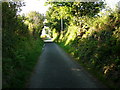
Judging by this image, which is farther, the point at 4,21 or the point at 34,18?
the point at 34,18

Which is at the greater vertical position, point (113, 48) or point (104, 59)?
point (113, 48)

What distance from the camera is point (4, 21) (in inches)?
421

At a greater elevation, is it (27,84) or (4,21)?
(4,21)

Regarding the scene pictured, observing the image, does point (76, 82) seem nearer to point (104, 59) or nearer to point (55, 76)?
point (55, 76)

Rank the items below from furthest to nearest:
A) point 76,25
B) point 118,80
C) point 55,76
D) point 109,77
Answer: point 76,25 → point 55,76 → point 109,77 → point 118,80

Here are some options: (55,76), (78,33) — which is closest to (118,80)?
(55,76)

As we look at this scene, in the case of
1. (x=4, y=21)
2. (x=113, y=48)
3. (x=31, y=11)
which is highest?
(x=31, y=11)

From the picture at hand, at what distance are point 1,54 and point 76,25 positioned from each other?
45.9 feet

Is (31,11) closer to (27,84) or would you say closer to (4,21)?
(4,21)

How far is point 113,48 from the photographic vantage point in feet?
29.1

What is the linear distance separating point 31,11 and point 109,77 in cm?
3719

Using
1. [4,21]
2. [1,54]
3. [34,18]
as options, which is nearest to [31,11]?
[34,18]

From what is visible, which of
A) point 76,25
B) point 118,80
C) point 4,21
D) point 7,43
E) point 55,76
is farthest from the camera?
point 76,25

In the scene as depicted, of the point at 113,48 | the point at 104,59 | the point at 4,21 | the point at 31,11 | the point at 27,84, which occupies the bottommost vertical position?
the point at 27,84
